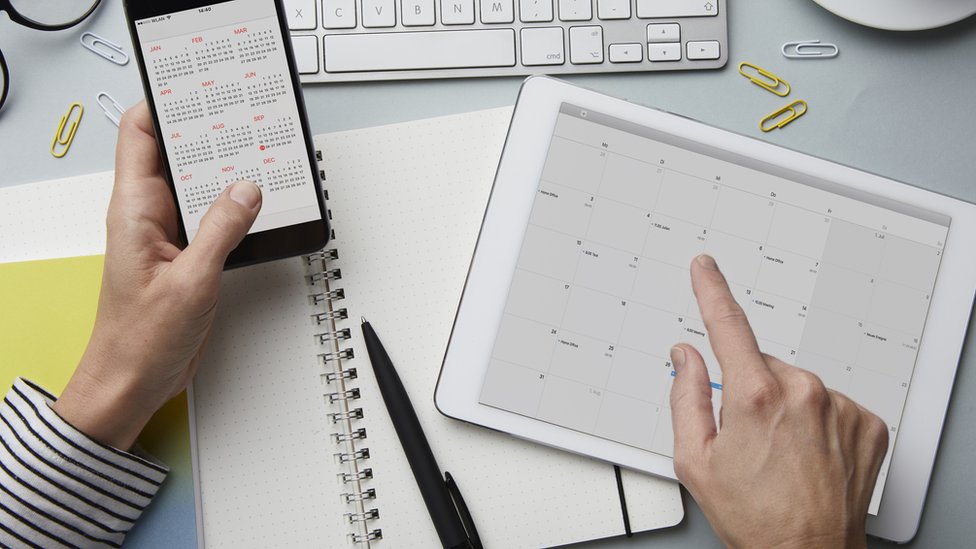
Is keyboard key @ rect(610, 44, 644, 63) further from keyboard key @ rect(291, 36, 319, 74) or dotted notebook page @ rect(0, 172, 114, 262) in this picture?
dotted notebook page @ rect(0, 172, 114, 262)

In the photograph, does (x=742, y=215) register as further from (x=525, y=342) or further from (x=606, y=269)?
(x=525, y=342)

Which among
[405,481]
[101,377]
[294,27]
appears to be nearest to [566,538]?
[405,481]

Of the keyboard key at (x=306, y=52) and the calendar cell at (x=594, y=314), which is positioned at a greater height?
the keyboard key at (x=306, y=52)

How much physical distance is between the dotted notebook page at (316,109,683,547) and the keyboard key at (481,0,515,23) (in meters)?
0.09

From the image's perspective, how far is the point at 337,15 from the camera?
0.74 m

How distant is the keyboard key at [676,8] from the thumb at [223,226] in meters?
0.43

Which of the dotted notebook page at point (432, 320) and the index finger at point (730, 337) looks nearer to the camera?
the index finger at point (730, 337)

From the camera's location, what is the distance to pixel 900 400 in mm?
Result: 724

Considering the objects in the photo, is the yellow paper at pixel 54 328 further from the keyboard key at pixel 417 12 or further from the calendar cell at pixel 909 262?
the calendar cell at pixel 909 262

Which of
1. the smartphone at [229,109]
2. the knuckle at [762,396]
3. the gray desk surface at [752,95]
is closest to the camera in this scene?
the knuckle at [762,396]

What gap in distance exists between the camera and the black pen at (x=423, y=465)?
681 millimetres

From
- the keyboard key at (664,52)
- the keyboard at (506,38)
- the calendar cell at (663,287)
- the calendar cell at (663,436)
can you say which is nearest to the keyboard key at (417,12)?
the keyboard at (506,38)

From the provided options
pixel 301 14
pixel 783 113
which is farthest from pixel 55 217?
pixel 783 113

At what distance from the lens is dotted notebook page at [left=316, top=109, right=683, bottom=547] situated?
70cm
